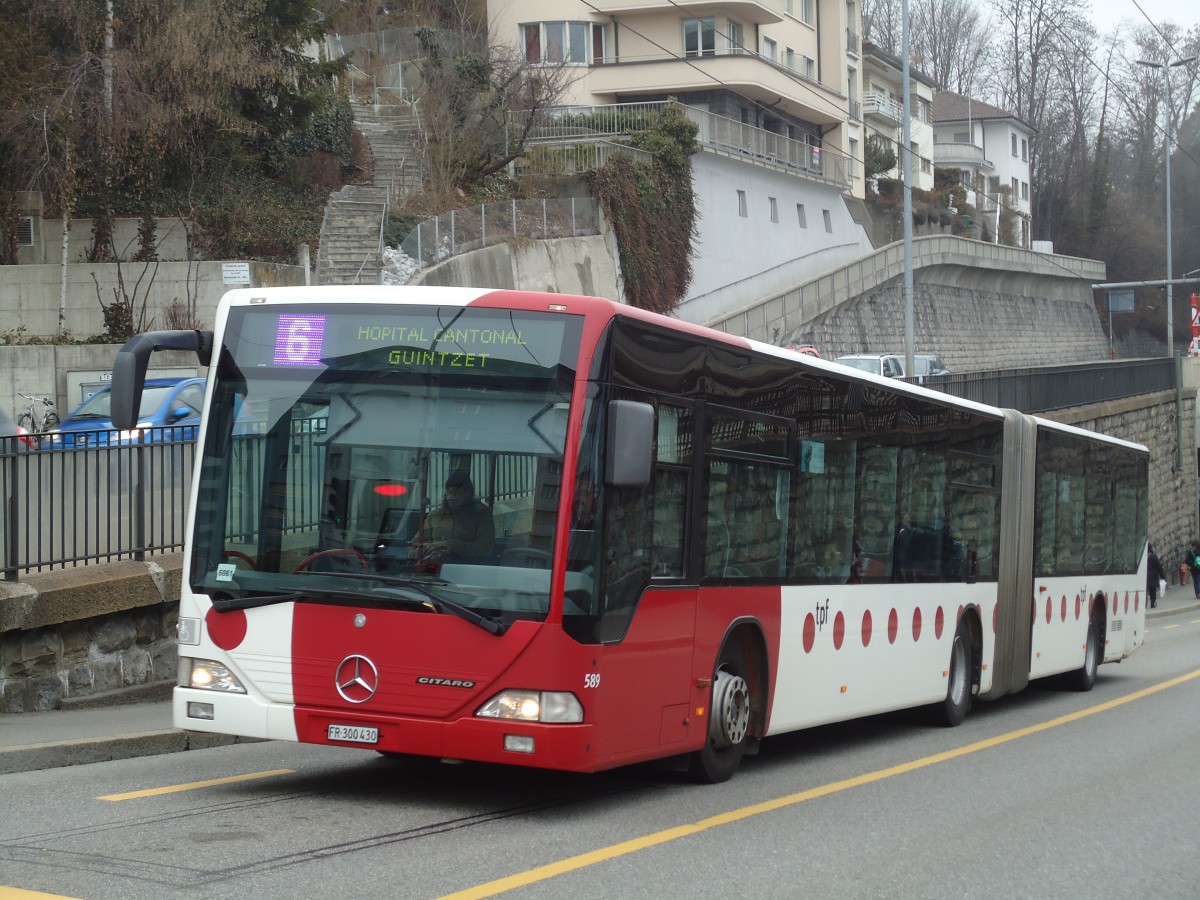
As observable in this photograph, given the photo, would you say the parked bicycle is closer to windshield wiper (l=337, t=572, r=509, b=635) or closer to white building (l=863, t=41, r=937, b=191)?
windshield wiper (l=337, t=572, r=509, b=635)

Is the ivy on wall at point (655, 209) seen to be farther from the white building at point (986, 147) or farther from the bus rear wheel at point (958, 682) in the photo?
the white building at point (986, 147)

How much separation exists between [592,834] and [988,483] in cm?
889

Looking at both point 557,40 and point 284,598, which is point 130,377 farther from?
point 557,40

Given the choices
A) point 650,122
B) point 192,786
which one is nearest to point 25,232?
point 650,122

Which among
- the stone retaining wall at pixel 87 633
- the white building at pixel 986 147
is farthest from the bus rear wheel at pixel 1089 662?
the white building at pixel 986 147

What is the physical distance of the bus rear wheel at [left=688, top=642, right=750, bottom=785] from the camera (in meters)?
9.38

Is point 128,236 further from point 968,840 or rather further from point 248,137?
point 968,840

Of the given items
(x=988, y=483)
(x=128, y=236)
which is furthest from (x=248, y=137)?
(x=988, y=483)

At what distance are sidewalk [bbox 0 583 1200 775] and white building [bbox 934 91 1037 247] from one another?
A: 84539 millimetres

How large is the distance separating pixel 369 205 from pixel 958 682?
1004 inches

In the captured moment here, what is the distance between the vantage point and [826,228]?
196 ft

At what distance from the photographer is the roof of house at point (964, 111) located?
101m

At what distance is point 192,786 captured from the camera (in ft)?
28.7

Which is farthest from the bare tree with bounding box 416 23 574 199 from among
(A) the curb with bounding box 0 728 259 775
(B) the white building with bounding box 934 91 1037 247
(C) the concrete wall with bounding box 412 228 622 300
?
(B) the white building with bounding box 934 91 1037 247
